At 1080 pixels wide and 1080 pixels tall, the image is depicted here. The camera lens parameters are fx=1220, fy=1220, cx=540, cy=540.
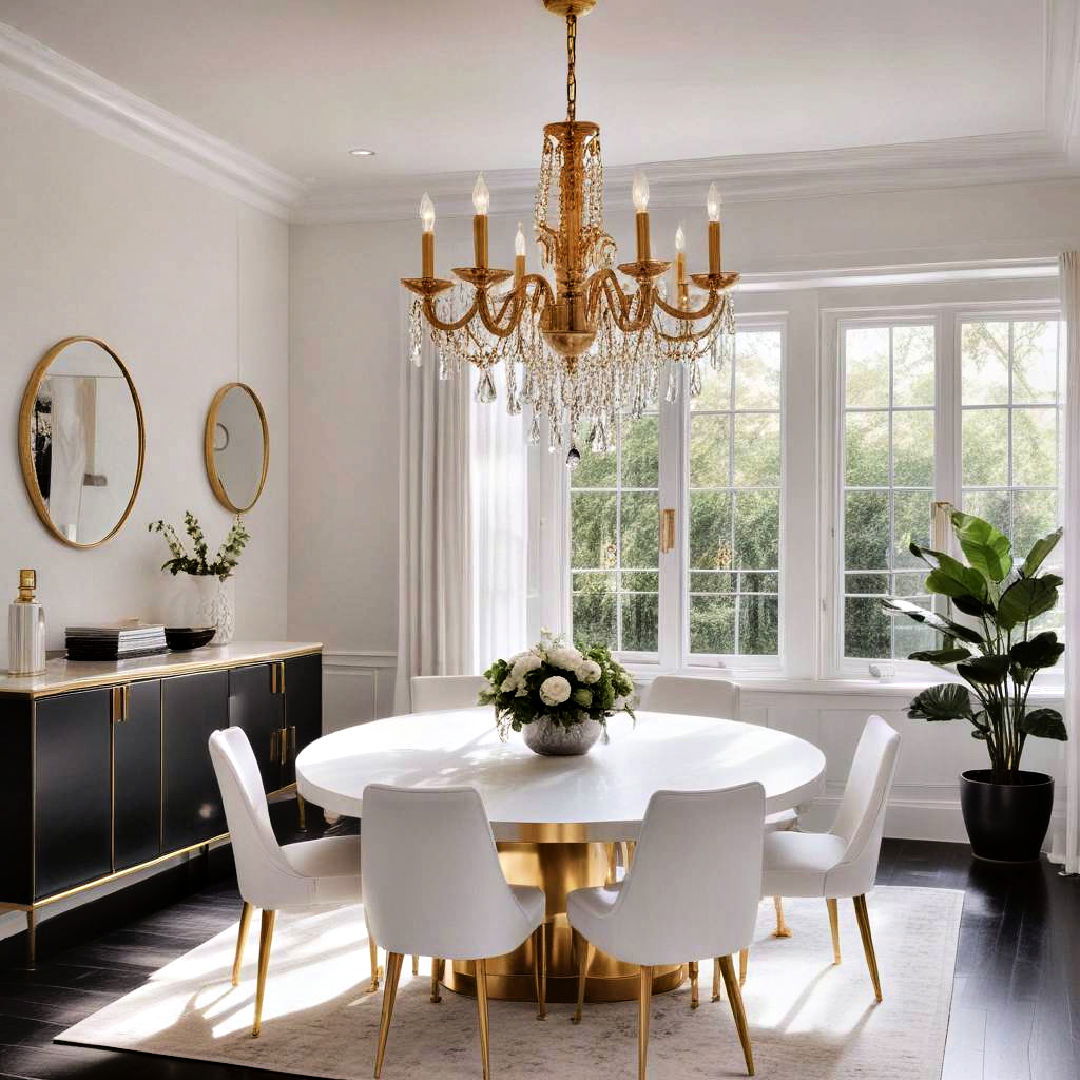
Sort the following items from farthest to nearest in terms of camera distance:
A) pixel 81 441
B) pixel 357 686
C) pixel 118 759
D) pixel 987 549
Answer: pixel 357 686, pixel 987 549, pixel 81 441, pixel 118 759

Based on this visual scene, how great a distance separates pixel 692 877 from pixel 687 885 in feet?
0.08

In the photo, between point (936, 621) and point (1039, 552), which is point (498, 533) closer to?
point (936, 621)

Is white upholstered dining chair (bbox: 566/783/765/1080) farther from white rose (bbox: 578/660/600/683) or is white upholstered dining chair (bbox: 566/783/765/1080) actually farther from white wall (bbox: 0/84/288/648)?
A: white wall (bbox: 0/84/288/648)

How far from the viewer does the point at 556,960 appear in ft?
11.9

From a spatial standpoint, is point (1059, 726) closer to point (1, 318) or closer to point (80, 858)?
point (80, 858)

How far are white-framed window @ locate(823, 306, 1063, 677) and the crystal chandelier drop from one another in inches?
82.1

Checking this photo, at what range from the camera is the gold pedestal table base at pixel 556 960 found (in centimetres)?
358

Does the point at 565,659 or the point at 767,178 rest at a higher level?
the point at 767,178

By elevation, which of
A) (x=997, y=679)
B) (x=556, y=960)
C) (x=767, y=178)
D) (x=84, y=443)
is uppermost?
(x=767, y=178)

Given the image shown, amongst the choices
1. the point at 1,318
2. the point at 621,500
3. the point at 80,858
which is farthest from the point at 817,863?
the point at 1,318

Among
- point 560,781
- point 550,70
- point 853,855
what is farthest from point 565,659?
point 550,70

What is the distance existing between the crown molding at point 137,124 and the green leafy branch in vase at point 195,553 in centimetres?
151

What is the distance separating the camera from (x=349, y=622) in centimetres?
612

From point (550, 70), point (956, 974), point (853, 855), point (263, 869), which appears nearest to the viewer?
point (263, 869)
